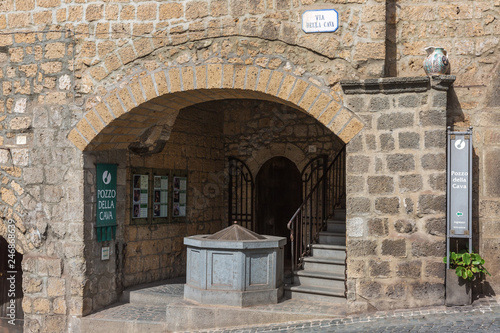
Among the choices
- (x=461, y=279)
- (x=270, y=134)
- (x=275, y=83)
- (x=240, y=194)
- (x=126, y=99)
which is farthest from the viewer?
(x=240, y=194)

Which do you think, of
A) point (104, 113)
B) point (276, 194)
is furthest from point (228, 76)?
point (276, 194)

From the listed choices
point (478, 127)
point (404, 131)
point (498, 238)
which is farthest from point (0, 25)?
point (498, 238)

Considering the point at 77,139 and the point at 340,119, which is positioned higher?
the point at 340,119

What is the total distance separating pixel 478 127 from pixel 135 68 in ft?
12.7

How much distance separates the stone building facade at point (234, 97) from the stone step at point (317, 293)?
69 cm

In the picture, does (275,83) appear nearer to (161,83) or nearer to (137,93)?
(161,83)

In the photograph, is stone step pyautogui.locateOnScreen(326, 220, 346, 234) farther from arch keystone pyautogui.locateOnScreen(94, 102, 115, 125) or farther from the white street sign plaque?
arch keystone pyautogui.locateOnScreen(94, 102, 115, 125)

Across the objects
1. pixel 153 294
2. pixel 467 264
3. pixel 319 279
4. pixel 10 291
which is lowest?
pixel 10 291

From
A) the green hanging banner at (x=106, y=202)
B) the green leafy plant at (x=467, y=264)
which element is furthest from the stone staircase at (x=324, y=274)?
the green hanging banner at (x=106, y=202)

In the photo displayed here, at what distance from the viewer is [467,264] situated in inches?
239

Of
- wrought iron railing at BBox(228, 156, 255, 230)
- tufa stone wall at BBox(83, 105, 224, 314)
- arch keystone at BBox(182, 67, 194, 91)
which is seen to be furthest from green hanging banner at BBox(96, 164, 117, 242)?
wrought iron railing at BBox(228, 156, 255, 230)

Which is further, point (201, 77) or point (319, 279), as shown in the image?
point (319, 279)

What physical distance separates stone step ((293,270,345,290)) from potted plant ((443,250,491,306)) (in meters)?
1.42

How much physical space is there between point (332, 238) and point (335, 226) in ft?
1.24
